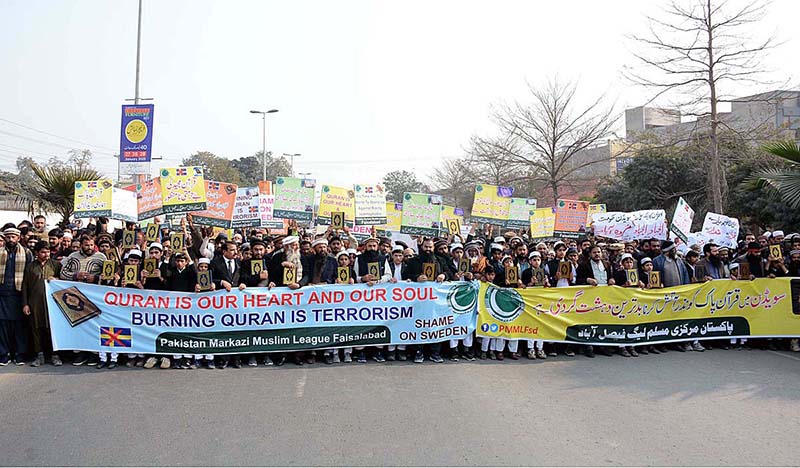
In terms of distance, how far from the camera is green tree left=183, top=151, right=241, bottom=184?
68.6 meters

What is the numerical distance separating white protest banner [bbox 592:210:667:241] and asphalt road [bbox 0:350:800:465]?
6.14 meters

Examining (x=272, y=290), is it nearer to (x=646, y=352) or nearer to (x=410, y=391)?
(x=410, y=391)

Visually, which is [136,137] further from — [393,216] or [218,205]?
[393,216]

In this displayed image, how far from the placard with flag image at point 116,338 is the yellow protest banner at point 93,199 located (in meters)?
4.15

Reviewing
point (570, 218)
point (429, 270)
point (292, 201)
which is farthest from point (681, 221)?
point (292, 201)

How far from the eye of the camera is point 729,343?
1060cm

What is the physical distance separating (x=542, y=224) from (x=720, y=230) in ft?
13.6

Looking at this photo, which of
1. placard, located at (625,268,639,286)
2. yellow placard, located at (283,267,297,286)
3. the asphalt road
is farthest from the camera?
placard, located at (625,268,639,286)

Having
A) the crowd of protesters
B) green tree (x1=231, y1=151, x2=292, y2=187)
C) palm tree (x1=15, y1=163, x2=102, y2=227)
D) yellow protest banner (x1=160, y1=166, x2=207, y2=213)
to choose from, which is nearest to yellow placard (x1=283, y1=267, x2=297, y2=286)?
the crowd of protesters

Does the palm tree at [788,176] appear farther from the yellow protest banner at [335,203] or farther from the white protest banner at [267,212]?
the white protest banner at [267,212]

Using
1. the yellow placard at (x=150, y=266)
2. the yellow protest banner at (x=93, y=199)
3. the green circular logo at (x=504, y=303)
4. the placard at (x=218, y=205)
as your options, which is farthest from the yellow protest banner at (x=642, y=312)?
the yellow protest banner at (x=93, y=199)

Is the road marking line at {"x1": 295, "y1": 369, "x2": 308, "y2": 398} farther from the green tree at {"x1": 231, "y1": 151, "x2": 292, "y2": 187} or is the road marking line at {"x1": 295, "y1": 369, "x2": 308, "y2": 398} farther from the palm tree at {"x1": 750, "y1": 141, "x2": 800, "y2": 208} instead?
the green tree at {"x1": 231, "y1": 151, "x2": 292, "y2": 187}

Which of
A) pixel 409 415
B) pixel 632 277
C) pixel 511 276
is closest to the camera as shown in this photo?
pixel 409 415

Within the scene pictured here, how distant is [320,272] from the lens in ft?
32.6
